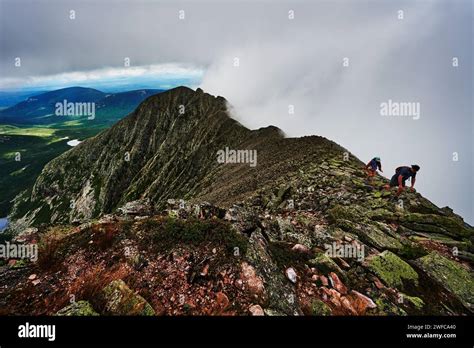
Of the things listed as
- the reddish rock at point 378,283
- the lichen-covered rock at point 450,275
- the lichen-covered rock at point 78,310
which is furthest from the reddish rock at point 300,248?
the lichen-covered rock at point 78,310

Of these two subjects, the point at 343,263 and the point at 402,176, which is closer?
the point at 343,263

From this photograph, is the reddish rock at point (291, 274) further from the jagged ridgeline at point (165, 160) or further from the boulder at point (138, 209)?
the jagged ridgeline at point (165, 160)

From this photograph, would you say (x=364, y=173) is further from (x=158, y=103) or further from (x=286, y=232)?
(x=158, y=103)

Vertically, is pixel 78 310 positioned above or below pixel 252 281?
below

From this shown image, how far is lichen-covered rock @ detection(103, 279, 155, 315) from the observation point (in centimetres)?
1304

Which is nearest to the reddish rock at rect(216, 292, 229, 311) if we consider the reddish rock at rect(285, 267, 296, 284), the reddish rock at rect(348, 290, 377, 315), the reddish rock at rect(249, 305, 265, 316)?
the reddish rock at rect(249, 305, 265, 316)

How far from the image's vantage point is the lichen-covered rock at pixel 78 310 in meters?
12.8

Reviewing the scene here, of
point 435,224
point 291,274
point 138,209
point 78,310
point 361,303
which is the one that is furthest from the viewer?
point 435,224

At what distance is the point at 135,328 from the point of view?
12758 mm

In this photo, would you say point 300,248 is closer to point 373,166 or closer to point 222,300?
point 222,300

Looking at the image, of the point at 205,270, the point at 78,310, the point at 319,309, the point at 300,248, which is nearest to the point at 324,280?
the point at 319,309

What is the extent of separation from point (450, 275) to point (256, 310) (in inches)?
586

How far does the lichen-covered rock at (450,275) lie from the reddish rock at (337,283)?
7.46 metres

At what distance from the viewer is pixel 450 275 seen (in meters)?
19.4
